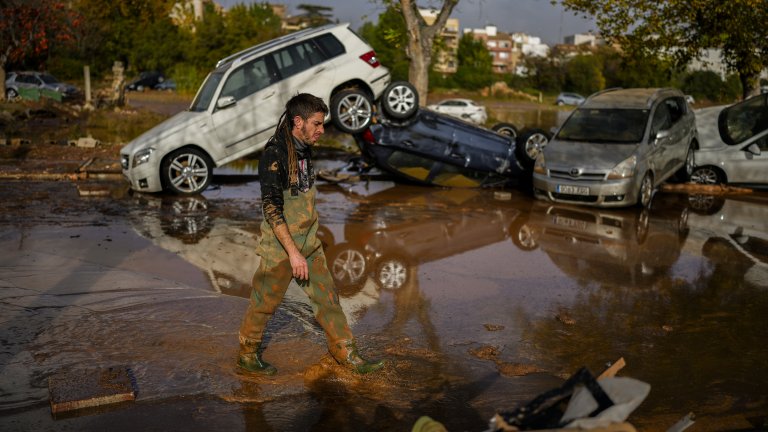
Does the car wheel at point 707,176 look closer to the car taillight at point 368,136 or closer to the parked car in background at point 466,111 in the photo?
the car taillight at point 368,136

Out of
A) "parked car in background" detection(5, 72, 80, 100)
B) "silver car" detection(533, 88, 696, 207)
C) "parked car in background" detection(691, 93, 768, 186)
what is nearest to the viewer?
"silver car" detection(533, 88, 696, 207)

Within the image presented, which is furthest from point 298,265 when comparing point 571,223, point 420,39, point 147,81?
point 147,81

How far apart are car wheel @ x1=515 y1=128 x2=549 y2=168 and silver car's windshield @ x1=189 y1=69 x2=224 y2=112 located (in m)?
5.47

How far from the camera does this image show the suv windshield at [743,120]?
47.6 feet

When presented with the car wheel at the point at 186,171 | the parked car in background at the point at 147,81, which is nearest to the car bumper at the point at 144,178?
the car wheel at the point at 186,171

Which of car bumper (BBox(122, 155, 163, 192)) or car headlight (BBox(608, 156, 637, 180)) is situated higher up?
car headlight (BBox(608, 156, 637, 180))

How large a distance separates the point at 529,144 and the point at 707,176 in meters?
3.80

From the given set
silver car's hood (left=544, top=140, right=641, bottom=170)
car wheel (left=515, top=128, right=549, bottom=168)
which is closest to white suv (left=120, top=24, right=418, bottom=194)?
car wheel (left=515, top=128, right=549, bottom=168)

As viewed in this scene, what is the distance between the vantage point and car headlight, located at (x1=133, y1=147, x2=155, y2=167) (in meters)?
12.2

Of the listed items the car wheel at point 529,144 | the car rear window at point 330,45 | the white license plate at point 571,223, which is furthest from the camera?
the car wheel at point 529,144

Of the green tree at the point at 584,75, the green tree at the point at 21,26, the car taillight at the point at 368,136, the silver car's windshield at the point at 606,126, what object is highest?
the green tree at the point at 584,75

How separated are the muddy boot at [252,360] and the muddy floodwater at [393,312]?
63mm

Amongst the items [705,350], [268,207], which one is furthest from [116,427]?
[705,350]

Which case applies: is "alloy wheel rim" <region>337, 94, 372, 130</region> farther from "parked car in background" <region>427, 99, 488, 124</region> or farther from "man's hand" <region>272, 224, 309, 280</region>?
"parked car in background" <region>427, 99, 488, 124</region>
